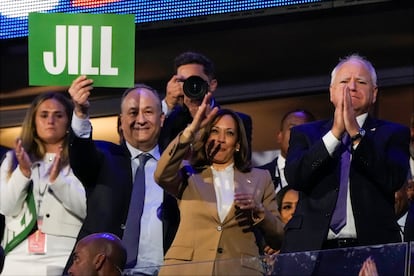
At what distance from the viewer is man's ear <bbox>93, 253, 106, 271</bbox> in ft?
21.5

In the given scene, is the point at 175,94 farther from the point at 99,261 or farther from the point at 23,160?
the point at 99,261

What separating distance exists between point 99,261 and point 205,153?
1.17 m

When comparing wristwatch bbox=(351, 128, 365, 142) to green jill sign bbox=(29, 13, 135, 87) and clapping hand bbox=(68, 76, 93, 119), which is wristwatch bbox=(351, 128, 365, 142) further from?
clapping hand bbox=(68, 76, 93, 119)

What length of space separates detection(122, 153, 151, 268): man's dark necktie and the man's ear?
0.89 metres

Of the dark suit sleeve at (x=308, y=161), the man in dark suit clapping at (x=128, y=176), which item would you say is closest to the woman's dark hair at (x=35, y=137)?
the man in dark suit clapping at (x=128, y=176)

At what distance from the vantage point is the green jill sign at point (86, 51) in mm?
7578

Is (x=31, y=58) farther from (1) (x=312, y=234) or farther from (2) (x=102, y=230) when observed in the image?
(1) (x=312, y=234)

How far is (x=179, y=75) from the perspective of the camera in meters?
8.20

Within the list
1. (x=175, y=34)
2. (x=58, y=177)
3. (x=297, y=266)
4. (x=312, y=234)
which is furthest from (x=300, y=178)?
(x=175, y=34)

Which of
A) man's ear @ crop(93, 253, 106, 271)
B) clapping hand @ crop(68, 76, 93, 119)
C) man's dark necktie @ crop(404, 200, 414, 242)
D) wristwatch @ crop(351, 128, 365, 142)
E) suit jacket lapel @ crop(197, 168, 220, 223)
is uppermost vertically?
clapping hand @ crop(68, 76, 93, 119)

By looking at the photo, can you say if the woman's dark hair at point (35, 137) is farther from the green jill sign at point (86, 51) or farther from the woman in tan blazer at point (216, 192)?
the woman in tan blazer at point (216, 192)

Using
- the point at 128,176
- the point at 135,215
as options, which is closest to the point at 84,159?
the point at 128,176

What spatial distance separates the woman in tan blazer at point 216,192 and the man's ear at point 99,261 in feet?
2.40

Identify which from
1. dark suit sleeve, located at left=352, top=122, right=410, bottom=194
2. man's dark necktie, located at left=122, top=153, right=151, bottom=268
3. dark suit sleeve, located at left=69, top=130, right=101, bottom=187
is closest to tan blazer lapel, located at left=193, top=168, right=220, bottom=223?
man's dark necktie, located at left=122, top=153, right=151, bottom=268
